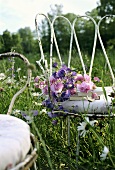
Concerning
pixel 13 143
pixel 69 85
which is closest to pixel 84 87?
pixel 69 85

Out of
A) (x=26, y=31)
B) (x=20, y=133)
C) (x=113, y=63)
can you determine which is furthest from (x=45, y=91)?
(x=26, y=31)

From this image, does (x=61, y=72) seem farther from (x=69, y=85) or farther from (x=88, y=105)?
(x=88, y=105)

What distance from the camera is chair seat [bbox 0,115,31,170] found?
135cm

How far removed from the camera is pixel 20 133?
1505 mm

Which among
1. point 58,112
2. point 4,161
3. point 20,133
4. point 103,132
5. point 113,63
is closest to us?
point 4,161

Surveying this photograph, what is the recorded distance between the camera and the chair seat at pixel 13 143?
53.2 inches

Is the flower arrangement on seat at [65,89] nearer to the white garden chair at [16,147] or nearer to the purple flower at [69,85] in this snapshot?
the purple flower at [69,85]

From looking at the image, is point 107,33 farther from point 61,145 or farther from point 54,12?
point 61,145

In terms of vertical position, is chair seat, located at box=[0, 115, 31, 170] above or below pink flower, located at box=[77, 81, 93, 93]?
above

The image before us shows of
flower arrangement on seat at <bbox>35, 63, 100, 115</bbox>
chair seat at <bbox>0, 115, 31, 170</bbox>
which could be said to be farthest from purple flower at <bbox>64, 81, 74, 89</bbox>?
chair seat at <bbox>0, 115, 31, 170</bbox>

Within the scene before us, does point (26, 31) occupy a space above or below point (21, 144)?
below

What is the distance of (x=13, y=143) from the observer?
1.42 m

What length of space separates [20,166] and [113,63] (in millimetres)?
5298

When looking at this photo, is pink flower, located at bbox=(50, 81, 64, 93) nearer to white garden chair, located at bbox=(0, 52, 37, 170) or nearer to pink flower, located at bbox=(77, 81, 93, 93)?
pink flower, located at bbox=(77, 81, 93, 93)
